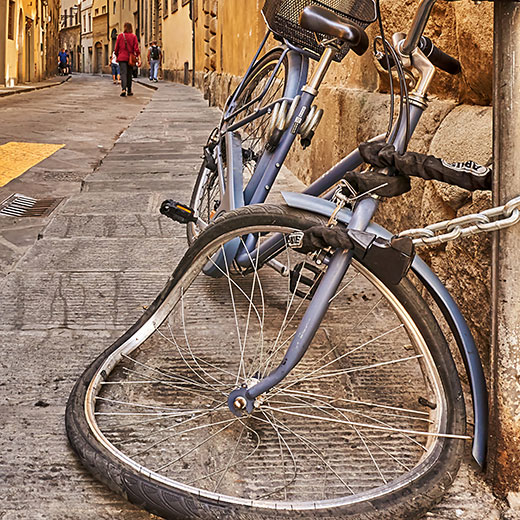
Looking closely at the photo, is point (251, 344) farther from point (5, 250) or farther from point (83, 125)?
point (83, 125)

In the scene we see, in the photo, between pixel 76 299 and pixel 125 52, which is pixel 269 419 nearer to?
pixel 76 299

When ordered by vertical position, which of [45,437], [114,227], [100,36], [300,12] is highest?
[100,36]

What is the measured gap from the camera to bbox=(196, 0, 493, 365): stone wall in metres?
→ 2.06

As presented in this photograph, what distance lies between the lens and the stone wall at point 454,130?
2.06m

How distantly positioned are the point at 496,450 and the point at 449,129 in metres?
1.16

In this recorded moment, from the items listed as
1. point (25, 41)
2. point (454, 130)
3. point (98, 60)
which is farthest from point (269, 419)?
point (98, 60)

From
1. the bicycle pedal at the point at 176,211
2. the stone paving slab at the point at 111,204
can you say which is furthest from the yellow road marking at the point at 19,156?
the bicycle pedal at the point at 176,211

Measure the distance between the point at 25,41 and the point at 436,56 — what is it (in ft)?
97.4

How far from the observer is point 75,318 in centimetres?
265

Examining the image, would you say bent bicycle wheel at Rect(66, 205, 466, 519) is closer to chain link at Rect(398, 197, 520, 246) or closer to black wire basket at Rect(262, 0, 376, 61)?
chain link at Rect(398, 197, 520, 246)

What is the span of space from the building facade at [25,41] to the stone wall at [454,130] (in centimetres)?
2138

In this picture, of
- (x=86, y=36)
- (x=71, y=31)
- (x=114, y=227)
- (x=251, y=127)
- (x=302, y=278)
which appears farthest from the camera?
(x=71, y=31)

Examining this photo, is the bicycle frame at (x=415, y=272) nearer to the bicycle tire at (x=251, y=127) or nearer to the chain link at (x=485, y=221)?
the chain link at (x=485, y=221)

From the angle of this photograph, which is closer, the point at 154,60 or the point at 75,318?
the point at 75,318
